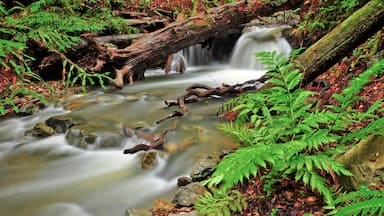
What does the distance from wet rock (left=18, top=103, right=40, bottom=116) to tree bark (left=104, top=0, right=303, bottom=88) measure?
5.61 ft

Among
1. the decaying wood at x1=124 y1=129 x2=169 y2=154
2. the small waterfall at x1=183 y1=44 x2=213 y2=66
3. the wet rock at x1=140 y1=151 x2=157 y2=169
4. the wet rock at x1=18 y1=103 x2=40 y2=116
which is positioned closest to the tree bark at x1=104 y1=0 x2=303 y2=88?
the wet rock at x1=18 y1=103 x2=40 y2=116

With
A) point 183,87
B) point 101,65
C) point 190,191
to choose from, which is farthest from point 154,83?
point 190,191

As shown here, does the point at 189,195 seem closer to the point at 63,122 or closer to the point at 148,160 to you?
the point at 148,160

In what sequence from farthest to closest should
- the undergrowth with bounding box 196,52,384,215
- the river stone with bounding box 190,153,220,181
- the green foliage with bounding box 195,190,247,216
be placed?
1. the river stone with bounding box 190,153,220,181
2. the green foliage with bounding box 195,190,247,216
3. the undergrowth with bounding box 196,52,384,215

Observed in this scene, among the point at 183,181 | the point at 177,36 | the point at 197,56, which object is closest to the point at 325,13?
the point at 177,36

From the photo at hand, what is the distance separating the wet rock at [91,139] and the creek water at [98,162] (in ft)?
0.17

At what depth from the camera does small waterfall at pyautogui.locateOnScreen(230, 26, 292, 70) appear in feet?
34.3

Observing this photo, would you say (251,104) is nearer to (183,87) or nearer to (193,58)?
(183,87)

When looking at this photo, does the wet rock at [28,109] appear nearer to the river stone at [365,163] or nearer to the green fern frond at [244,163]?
the green fern frond at [244,163]

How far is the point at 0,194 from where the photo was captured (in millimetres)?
3918

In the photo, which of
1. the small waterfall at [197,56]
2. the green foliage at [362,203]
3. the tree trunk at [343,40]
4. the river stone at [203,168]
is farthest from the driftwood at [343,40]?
the small waterfall at [197,56]

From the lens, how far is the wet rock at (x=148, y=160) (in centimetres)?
427

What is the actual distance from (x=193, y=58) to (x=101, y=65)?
512cm

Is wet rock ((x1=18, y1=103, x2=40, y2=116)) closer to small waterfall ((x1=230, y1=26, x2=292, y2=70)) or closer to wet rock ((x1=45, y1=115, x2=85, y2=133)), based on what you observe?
wet rock ((x1=45, y1=115, x2=85, y2=133))
